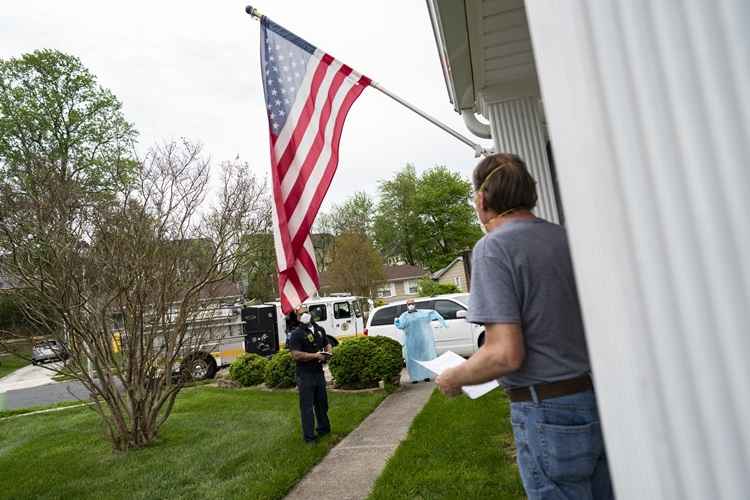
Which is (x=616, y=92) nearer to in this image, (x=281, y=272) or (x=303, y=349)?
(x=281, y=272)

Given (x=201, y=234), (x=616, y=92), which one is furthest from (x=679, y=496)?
(x=201, y=234)

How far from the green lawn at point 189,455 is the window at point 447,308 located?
14.9 ft

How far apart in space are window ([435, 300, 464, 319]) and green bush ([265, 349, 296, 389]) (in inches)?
172

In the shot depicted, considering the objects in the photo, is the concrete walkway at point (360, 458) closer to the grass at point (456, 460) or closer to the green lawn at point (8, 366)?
the grass at point (456, 460)

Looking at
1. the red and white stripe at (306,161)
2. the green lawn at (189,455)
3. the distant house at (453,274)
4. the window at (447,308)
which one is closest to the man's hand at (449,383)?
the red and white stripe at (306,161)

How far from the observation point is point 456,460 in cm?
525

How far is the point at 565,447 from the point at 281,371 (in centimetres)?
1094

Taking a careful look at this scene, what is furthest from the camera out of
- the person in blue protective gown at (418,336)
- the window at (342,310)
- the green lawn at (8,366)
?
the green lawn at (8,366)

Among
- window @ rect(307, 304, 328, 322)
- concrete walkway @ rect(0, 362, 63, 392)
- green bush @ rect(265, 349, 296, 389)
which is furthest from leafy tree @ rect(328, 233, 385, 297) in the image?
green bush @ rect(265, 349, 296, 389)

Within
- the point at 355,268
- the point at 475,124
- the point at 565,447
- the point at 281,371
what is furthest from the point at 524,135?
the point at 355,268

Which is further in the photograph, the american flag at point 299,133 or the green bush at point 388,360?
the green bush at point 388,360

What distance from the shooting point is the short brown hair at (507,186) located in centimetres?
182

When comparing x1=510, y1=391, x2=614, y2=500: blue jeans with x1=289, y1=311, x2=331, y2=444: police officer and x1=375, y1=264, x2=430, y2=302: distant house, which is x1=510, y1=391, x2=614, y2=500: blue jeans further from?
x1=375, y1=264, x2=430, y2=302: distant house

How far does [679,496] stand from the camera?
913mm
